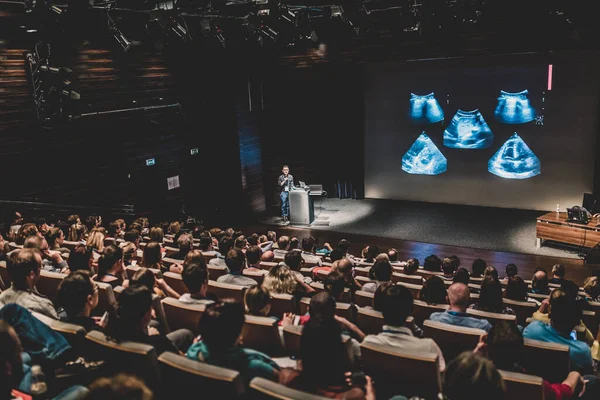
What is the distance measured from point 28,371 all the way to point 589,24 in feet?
28.8

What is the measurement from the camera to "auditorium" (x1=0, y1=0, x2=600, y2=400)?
8.18 ft

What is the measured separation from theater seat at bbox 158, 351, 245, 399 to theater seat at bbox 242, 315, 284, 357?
703 millimetres

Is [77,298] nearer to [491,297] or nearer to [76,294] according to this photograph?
[76,294]

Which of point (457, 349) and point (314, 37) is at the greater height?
point (314, 37)

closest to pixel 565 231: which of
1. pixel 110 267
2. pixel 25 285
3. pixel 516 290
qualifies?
pixel 516 290

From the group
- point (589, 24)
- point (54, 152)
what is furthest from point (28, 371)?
point (589, 24)

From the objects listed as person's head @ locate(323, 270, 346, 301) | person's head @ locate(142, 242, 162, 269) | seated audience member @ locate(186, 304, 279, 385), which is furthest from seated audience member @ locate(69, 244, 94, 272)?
seated audience member @ locate(186, 304, 279, 385)

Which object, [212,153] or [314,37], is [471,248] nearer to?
[314,37]

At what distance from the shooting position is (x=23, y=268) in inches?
125

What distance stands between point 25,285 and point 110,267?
82cm

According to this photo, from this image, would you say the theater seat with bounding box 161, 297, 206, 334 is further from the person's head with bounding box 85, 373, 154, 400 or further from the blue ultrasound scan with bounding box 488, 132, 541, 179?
the blue ultrasound scan with bounding box 488, 132, 541, 179

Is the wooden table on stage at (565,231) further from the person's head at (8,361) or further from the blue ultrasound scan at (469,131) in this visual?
the person's head at (8,361)

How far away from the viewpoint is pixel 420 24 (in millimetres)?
8203

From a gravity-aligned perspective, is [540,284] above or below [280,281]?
below
